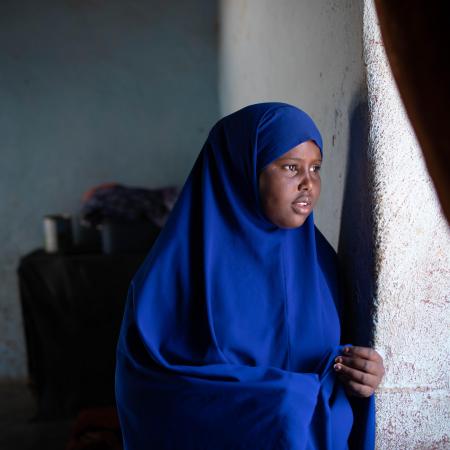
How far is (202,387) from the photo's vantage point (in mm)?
749

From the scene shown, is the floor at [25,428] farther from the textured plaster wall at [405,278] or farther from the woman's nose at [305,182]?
the woman's nose at [305,182]

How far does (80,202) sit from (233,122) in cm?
227

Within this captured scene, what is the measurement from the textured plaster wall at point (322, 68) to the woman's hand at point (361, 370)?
1.02 ft

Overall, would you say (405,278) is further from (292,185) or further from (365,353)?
(292,185)

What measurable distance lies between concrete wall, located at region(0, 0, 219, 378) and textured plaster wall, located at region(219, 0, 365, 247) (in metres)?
1.20

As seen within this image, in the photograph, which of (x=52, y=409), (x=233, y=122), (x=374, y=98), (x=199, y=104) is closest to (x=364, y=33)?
(x=374, y=98)

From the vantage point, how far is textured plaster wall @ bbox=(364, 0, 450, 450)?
743 millimetres

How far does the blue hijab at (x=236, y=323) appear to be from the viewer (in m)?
0.73

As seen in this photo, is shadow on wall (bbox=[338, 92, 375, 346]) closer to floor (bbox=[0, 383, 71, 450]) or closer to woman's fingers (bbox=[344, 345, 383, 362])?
woman's fingers (bbox=[344, 345, 383, 362])

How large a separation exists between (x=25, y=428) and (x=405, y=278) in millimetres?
2324

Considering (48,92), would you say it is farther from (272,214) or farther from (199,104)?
(272,214)

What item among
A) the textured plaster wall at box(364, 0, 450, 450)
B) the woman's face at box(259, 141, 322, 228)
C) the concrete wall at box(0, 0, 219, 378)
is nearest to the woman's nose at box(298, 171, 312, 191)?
the woman's face at box(259, 141, 322, 228)

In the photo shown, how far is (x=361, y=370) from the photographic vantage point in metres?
0.75

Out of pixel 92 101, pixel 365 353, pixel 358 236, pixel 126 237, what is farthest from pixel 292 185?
pixel 92 101
